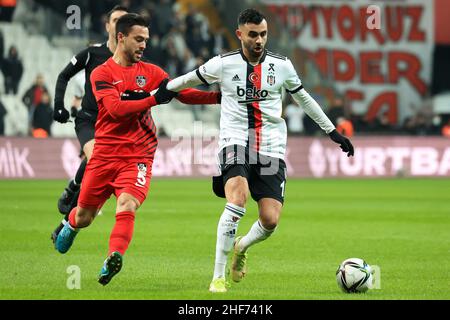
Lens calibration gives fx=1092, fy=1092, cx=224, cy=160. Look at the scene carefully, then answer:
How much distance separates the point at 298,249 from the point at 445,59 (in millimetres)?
24600

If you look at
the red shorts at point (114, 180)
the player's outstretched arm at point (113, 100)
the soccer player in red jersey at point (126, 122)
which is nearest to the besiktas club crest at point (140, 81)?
the soccer player in red jersey at point (126, 122)

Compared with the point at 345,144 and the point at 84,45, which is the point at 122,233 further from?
the point at 84,45

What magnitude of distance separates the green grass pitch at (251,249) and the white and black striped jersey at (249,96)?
1.24 m

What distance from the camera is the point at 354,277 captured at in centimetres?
876

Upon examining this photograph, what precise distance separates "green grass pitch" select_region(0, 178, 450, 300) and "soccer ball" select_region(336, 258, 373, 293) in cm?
12

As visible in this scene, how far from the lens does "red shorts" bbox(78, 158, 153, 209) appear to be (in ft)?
29.4

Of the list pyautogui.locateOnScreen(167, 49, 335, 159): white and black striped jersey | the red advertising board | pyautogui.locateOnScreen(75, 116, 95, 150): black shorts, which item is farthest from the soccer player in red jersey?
the red advertising board

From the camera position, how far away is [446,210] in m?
17.9

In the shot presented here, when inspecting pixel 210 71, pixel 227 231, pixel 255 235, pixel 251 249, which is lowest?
pixel 251 249

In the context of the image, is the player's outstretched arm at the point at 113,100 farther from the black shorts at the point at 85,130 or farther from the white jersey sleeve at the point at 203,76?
the black shorts at the point at 85,130

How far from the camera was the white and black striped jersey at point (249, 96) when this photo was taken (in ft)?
30.5

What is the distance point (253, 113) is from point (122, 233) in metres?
1.60

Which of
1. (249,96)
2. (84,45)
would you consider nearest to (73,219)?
(249,96)
